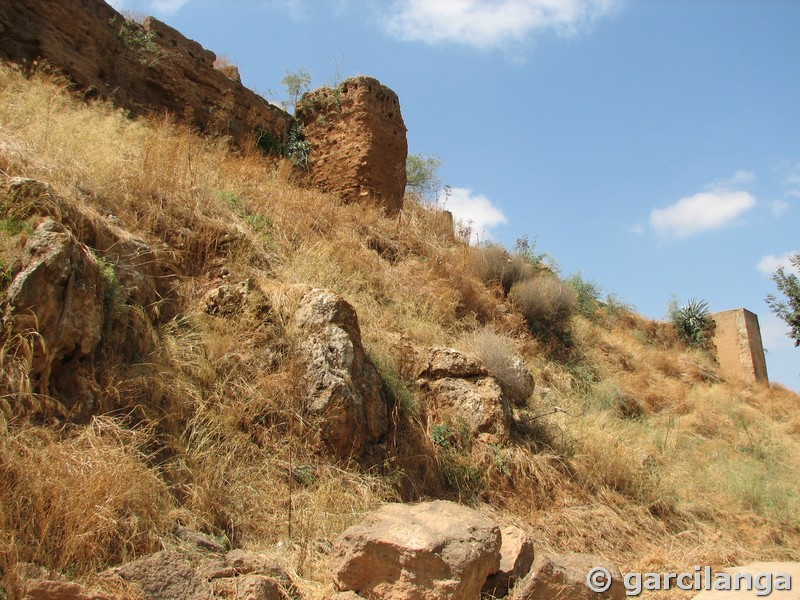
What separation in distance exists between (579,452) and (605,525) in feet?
2.97

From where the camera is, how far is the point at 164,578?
9.61 feet

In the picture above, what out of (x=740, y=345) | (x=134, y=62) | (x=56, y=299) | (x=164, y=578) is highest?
(x=134, y=62)

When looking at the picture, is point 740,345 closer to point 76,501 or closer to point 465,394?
point 465,394

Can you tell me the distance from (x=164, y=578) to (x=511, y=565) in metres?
1.87

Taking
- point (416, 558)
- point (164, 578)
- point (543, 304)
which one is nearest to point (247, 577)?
point (164, 578)

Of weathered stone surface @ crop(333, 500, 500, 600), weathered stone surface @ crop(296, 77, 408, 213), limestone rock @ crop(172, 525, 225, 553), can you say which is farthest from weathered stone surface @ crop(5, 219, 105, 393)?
weathered stone surface @ crop(296, 77, 408, 213)

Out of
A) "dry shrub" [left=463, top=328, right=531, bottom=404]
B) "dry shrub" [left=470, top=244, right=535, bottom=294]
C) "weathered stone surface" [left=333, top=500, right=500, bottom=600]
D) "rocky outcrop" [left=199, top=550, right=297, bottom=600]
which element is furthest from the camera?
"dry shrub" [left=470, top=244, right=535, bottom=294]

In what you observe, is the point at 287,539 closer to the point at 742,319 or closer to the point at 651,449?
the point at 651,449

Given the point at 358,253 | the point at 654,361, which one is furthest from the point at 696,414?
the point at 358,253

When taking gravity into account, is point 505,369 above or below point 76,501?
above

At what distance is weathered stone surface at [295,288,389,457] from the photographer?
4.93 m

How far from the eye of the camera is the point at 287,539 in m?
3.94
